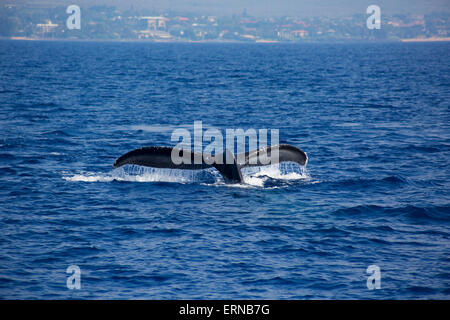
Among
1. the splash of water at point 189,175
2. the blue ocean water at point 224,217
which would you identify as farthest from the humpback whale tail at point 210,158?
the splash of water at point 189,175

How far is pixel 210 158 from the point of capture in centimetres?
1933

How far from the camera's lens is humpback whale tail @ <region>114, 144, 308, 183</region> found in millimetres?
18656

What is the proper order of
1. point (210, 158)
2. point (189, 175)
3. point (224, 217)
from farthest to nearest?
point (189, 175)
point (210, 158)
point (224, 217)

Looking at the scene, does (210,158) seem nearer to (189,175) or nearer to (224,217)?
(189,175)

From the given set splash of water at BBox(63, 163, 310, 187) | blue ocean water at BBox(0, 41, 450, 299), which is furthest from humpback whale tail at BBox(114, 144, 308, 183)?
splash of water at BBox(63, 163, 310, 187)

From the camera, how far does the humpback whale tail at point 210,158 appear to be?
18.7 m

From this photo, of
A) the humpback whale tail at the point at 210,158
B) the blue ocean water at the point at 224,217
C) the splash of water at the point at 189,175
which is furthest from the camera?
the splash of water at the point at 189,175

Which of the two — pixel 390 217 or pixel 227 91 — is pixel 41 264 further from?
pixel 227 91

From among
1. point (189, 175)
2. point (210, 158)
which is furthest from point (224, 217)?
point (189, 175)

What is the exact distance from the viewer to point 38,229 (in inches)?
650

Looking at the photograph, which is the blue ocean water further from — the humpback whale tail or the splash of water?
the humpback whale tail

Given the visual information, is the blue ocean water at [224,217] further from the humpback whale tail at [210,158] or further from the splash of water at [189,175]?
the humpback whale tail at [210,158]

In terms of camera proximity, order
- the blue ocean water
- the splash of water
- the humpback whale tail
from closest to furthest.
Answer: the blue ocean water, the humpback whale tail, the splash of water
